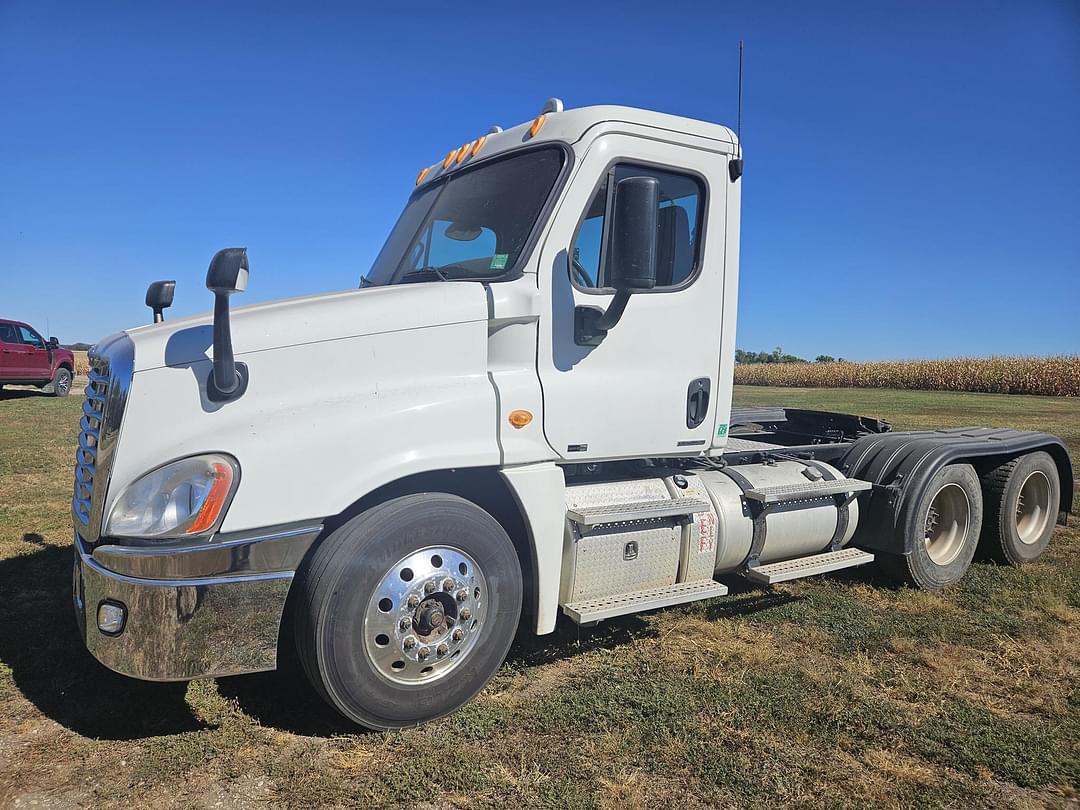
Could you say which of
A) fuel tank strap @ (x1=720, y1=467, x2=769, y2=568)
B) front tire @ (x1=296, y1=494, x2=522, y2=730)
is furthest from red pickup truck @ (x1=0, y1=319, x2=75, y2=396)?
fuel tank strap @ (x1=720, y1=467, x2=769, y2=568)

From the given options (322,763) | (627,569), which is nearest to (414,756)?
(322,763)

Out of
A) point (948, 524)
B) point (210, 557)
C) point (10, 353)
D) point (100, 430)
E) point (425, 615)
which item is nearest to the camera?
point (210, 557)

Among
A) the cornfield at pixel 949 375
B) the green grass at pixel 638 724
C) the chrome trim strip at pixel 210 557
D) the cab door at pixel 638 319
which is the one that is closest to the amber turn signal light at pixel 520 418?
the cab door at pixel 638 319

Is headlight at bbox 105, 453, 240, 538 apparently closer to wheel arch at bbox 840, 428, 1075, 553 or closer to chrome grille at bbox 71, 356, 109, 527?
chrome grille at bbox 71, 356, 109, 527

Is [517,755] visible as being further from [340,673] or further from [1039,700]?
[1039,700]

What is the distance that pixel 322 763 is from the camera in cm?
310

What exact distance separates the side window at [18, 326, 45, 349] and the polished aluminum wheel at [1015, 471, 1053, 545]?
76.7 feet

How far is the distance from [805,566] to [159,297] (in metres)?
4.31

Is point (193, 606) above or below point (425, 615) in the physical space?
above

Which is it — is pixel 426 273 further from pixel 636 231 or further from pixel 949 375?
pixel 949 375

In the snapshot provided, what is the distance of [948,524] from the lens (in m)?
5.98

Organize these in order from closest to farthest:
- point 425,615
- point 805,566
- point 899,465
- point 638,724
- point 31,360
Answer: point 425,615, point 638,724, point 805,566, point 899,465, point 31,360

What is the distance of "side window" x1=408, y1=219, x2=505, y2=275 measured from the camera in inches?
157

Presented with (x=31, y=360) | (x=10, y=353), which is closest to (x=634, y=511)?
(x=10, y=353)
